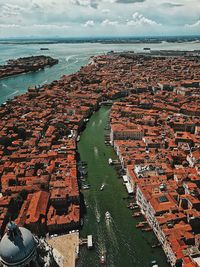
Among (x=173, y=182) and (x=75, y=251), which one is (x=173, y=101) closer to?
(x=173, y=182)

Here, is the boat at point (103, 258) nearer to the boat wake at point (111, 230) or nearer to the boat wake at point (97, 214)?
the boat wake at point (111, 230)

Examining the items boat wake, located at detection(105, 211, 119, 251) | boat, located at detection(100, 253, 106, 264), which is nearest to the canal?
boat wake, located at detection(105, 211, 119, 251)

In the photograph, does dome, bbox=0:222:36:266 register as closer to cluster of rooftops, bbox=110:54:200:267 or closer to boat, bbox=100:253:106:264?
boat, bbox=100:253:106:264

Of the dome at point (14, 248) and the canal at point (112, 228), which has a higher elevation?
the dome at point (14, 248)

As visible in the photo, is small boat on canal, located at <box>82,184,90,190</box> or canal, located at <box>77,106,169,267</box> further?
small boat on canal, located at <box>82,184,90,190</box>

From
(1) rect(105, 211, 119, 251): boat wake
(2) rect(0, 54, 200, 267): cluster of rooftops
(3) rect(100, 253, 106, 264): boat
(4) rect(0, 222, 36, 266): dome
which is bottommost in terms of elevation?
(3) rect(100, 253, 106, 264): boat

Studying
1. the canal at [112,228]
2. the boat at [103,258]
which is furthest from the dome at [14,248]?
the boat at [103,258]

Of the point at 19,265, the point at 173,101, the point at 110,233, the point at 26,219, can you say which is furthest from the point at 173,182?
the point at 173,101

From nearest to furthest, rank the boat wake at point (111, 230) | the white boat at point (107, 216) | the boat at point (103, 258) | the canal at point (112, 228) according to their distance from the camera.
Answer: the boat at point (103, 258), the canal at point (112, 228), the boat wake at point (111, 230), the white boat at point (107, 216)
